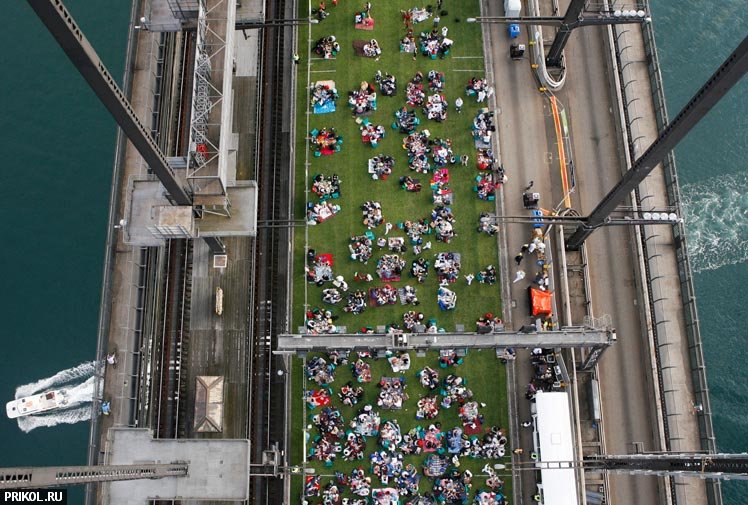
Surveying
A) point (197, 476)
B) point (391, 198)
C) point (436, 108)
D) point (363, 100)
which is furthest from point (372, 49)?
point (197, 476)

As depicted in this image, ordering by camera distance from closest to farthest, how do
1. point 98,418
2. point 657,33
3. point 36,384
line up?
point 98,418
point 36,384
point 657,33

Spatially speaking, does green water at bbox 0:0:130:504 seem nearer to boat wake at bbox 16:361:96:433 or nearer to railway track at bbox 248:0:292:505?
boat wake at bbox 16:361:96:433

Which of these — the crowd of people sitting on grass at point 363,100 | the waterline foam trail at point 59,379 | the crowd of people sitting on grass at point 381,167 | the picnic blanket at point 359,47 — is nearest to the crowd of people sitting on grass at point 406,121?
the crowd of people sitting on grass at point 363,100

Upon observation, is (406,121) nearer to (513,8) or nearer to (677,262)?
(513,8)

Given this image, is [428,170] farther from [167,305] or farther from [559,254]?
[167,305]

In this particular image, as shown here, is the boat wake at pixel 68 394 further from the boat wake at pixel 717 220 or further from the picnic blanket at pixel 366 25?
the boat wake at pixel 717 220

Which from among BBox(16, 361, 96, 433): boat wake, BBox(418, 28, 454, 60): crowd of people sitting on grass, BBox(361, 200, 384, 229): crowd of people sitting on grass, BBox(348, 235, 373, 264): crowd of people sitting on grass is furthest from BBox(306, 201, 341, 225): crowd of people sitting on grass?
BBox(16, 361, 96, 433): boat wake

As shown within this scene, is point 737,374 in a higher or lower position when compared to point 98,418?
higher

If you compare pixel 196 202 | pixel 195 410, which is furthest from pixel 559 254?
pixel 195 410
